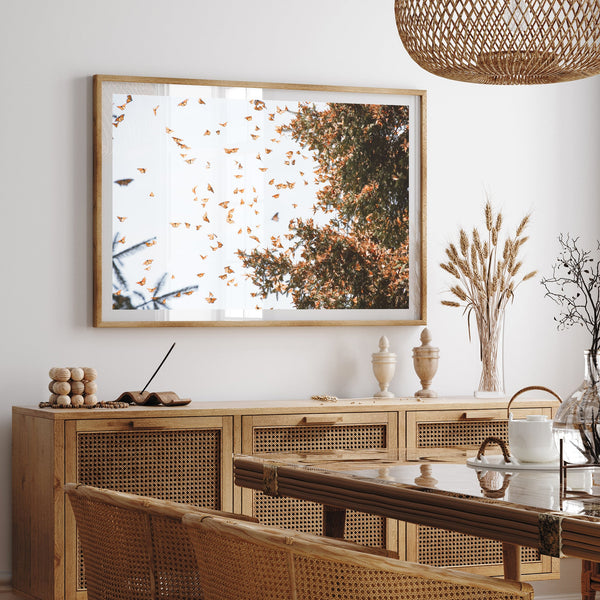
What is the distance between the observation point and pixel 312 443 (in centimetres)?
420

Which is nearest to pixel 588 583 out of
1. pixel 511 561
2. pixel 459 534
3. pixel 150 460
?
pixel 511 561

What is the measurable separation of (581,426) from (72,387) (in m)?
2.17

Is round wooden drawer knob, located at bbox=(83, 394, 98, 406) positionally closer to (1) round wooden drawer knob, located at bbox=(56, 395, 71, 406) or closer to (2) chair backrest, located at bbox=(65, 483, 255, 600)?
(1) round wooden drawer knob, located at bbox=(56, 395, 71, 406)

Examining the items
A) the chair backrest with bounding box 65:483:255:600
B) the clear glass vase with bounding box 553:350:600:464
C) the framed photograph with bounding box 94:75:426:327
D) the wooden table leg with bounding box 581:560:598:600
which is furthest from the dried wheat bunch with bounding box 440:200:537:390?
the chair backrest with bounding box 65:483:255:600

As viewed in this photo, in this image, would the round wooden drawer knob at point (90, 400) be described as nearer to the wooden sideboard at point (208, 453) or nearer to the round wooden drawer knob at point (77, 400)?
the round wooden drawer knob at point (77, 400)

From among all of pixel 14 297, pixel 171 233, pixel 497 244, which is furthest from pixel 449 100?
pixel 14 297

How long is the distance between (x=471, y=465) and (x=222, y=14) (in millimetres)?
2606

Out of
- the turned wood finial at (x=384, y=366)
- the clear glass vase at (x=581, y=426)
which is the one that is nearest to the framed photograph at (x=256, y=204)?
the turned wood finial at (x=384, y=366)

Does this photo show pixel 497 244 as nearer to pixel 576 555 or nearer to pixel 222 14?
pixel 222 14

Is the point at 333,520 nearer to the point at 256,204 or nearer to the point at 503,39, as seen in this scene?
the point at 503,39

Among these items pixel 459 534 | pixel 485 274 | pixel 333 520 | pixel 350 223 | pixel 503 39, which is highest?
pixel 503 39

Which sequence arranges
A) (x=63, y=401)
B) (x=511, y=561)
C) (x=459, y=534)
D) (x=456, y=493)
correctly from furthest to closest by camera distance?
(x=459, y=534), (x=63, y=401), (x=511, y=561), (x=456, y=493)

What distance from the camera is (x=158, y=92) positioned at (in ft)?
14.6

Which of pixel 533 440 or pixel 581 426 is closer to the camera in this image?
pixel 581 426
